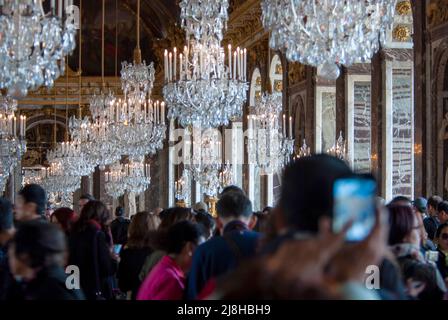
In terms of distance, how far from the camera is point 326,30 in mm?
7250

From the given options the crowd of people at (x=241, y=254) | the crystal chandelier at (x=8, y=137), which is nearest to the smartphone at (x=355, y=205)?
the crowd of people at (x=241, y=254)

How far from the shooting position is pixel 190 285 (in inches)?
189

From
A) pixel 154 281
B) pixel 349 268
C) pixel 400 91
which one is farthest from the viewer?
pixel 400 91

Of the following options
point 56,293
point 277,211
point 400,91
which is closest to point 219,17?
point 400,91

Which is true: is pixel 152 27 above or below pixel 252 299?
above

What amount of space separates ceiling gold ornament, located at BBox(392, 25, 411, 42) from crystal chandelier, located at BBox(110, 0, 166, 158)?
170 inches

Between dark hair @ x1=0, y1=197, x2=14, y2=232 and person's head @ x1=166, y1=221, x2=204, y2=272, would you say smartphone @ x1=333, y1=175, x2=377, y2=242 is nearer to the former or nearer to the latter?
person's head @ x1=166, y1=221, x2=204, y2=272

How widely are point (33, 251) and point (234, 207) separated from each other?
173 centimetres

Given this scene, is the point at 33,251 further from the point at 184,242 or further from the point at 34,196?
the point at 34,196

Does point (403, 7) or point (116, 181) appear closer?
point (403, 7)

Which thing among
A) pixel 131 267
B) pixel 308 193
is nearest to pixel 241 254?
pixel 308 193

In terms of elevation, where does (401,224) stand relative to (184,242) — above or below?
above
